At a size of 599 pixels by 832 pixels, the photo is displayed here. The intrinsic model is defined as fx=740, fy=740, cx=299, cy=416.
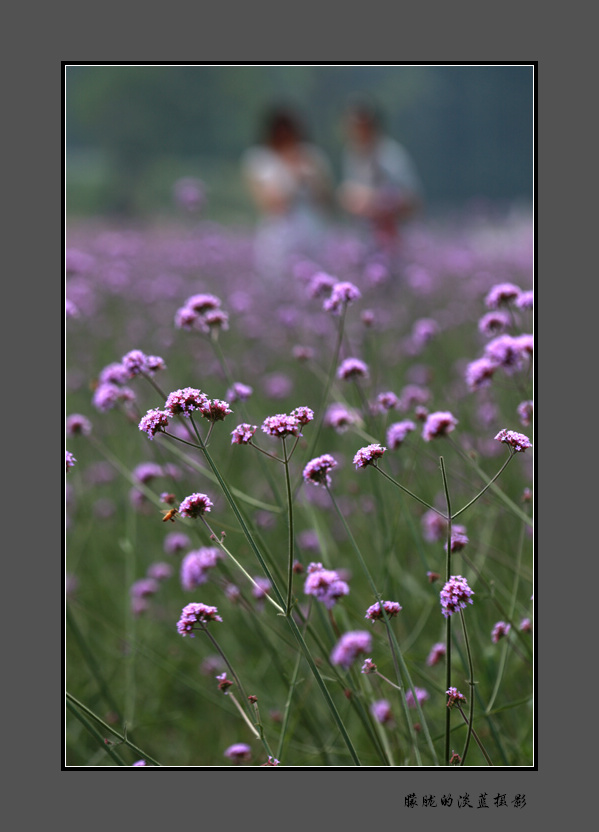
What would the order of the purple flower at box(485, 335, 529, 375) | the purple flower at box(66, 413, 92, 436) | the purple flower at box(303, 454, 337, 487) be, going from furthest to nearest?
the purple flower at box(66, 413, 92, 436) < the purple flower at box(485, 335, 529, 375) < the purple flower at box(303, 454, 337, 487)

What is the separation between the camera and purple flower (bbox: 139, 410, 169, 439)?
134 cm

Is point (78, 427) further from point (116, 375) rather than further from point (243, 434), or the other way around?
point (243, 434)

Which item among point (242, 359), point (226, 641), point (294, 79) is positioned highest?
point (294, 79)

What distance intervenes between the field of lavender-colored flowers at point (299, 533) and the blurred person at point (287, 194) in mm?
1056

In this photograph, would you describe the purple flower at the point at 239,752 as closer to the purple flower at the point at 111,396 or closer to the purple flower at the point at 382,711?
the purple flower at the point at 382,711

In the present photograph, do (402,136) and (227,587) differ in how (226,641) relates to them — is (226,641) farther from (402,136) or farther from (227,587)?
(402,136)

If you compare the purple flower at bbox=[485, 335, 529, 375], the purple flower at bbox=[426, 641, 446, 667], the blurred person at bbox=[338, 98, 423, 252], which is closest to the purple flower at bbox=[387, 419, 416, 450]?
the purple flower at bbox=[485, 335, 529, 375]

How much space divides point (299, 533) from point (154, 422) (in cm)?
159

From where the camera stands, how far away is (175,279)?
4688 millimetres

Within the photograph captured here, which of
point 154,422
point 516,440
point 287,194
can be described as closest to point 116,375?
point 154,422

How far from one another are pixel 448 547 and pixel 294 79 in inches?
128

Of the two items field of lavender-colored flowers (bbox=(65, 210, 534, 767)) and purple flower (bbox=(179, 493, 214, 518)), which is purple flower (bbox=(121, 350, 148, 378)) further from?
purple flower (bbox=(179, 493, 214, 518))

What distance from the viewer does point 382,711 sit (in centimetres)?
180

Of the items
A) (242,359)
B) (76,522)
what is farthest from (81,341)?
(76,522)
